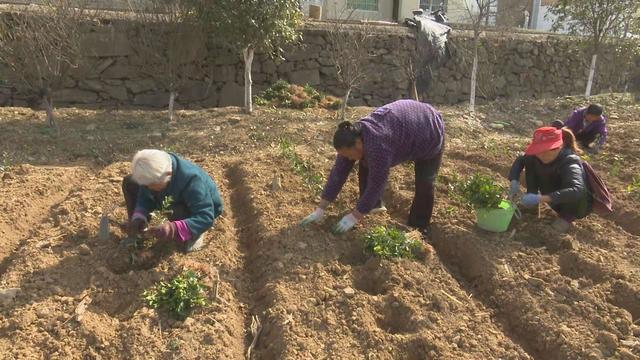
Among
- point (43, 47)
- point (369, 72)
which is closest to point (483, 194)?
point (43, 47)

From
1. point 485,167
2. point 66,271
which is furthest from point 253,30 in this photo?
point 66,271

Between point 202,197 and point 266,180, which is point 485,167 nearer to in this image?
point 266,180

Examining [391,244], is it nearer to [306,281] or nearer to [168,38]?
[306,281]

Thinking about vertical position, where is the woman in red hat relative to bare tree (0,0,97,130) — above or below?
below

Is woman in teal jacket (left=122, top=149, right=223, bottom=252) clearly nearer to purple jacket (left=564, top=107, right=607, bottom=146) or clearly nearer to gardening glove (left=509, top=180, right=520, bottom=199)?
gardening glove (left=509, top=180, right=520, bottom=199)

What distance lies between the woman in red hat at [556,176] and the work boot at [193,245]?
8.34 ft

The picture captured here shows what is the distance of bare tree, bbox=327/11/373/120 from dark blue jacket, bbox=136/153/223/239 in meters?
4.87

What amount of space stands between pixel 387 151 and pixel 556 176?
5.30ft

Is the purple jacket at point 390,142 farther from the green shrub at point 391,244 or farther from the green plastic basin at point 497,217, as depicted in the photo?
the green plastic basin at point 497,217

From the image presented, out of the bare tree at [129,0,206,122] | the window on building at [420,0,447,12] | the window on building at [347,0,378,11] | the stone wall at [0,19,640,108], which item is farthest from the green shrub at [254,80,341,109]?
the window on building at [420,0,447,12]

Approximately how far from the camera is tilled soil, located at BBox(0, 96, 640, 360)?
3127 mm

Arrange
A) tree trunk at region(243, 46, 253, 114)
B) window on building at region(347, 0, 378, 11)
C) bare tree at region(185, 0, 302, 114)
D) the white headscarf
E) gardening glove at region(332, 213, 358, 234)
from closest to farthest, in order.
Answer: the white headscarf
gardening glove at region(332, 213, 358, 234)
bare tree at region(185, 0, 302, 114)
tree trunk at region(243, 46, 253, 114)
window on building at region(347, 0, 378, 11)

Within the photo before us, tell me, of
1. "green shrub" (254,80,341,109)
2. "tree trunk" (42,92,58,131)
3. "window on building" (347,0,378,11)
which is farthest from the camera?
"window on building" (347,0,378,11)

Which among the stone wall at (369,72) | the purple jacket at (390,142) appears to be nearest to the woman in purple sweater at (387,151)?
the purple jacket at (390,142)
